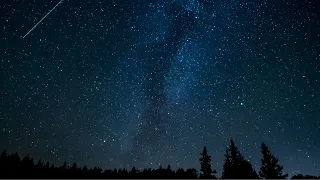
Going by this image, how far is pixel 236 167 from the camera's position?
28.7m

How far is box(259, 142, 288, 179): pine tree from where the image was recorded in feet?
85.9

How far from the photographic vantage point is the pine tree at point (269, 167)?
2617cm

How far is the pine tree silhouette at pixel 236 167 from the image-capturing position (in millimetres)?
26312

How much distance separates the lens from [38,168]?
55.4m

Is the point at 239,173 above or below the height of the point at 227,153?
below

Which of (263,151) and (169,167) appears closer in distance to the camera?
(263,151)

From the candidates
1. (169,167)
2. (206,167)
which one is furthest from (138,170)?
(206,167)

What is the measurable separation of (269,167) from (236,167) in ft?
12.4

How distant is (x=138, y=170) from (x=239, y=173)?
125 feet

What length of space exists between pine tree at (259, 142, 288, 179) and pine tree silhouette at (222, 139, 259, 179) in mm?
1096

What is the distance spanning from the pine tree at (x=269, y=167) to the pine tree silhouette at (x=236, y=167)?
1.10m

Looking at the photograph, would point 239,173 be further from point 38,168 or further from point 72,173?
point 38,168

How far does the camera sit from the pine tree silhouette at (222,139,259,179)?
26312mm

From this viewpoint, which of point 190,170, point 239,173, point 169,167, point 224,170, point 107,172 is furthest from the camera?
point 107,172
